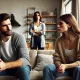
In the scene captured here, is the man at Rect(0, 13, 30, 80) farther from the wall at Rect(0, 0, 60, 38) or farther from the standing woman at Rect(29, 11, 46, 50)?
the wall at Rect(0, 0, 60, 38)

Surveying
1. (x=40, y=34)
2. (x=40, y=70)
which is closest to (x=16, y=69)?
(x=40, y=70)

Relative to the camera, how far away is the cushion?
2948 mm

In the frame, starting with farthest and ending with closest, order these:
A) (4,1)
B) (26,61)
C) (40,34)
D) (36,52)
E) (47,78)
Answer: (4,1), (40,34), (36,52), (47,78), (26,61)

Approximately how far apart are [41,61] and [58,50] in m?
0.62

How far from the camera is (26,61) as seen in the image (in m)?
2.05

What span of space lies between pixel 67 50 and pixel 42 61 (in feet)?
2.36

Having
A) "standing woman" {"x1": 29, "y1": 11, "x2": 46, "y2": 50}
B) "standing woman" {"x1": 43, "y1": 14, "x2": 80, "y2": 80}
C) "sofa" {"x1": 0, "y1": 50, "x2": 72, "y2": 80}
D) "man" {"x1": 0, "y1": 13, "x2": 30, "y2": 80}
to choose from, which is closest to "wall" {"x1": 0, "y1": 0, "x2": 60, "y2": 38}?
"standing woman" {"x1": 29, "y1": 11, "x2": 46, "y2": 50}

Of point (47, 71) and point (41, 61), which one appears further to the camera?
point (41, 61)

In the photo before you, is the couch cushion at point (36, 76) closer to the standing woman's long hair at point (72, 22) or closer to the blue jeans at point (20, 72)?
the blue jeans at point (20, 72)

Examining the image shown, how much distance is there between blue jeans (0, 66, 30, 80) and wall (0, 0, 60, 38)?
6502 mm

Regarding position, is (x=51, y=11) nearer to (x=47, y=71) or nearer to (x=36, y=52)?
(x=36, y=52)

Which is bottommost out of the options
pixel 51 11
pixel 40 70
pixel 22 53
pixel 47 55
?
pixel 40 70

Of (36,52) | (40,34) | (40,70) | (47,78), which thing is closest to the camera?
(47,78)

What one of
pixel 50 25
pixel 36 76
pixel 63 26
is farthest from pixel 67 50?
pixel 50 25
